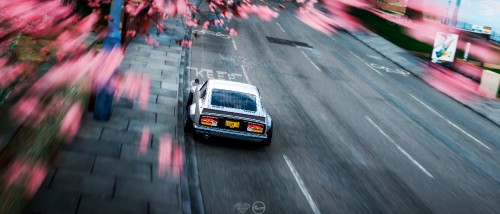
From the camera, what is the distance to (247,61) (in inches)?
843

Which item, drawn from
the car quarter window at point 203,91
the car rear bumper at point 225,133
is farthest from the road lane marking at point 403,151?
the car quarter window at point 203,91

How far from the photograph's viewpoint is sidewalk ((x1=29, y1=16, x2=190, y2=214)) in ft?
22.2

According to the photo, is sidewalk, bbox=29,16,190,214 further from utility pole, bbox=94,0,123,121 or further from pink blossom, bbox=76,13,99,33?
pink blossom, bbox=76,13,99,33

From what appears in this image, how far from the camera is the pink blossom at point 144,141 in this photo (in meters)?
9.11

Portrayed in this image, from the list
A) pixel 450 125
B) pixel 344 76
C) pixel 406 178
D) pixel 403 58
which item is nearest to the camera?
pixel 406 178

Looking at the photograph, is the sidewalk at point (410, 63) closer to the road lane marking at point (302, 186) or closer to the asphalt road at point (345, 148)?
the asphalt road at point (345, 148)

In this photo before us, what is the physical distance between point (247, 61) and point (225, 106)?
11.2 m

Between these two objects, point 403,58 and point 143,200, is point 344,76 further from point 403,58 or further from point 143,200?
point 143,200

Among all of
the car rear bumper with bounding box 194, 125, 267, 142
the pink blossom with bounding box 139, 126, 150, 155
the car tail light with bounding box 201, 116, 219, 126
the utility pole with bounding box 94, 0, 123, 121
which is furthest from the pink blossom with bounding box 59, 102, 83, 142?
the car tail light with bounding box 201, 116, 219, 126

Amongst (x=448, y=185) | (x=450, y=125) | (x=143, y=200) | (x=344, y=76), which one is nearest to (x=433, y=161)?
(x=448, y=185)

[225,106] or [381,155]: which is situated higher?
[225,106]

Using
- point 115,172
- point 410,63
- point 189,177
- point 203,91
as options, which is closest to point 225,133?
point 203,91

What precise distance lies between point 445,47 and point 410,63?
2.32 metres

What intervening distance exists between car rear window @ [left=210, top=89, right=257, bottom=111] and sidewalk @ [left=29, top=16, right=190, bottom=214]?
1.31 m
